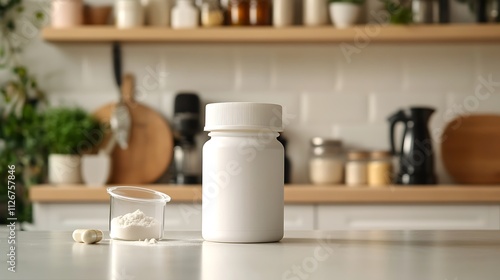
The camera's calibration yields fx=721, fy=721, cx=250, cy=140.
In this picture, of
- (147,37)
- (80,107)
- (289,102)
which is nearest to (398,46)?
(289,102)

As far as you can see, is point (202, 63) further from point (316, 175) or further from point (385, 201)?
point (385, 201)

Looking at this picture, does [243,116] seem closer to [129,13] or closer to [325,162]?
[325,162]

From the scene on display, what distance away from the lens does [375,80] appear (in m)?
3.06

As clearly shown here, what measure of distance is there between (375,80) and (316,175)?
50cm

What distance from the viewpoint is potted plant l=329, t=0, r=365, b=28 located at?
2920 millimetres

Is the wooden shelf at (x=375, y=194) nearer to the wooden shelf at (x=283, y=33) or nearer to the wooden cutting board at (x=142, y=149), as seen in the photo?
the wooden cutting board at (x=142, y=149)

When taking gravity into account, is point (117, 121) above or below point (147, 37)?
below

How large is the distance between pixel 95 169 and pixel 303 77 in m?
0.95

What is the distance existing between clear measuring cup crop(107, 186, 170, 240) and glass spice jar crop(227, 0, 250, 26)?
1976mm

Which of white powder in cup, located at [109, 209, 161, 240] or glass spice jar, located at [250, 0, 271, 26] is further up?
glass spice jar, located at [250, 0, 271, 26]

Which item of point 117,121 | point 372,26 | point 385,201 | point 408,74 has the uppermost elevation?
point 372,26

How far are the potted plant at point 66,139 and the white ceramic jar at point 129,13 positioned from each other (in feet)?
1.32

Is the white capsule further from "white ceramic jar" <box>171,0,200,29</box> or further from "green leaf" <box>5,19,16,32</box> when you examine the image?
"green leaf" <box>5,19,16,32</box>

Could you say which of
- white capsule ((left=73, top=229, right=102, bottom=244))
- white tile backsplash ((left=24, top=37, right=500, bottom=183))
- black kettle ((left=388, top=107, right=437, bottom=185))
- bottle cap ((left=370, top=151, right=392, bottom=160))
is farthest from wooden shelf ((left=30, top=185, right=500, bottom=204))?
white capsule ((left=73, top=229, right=102, bottom=244))
